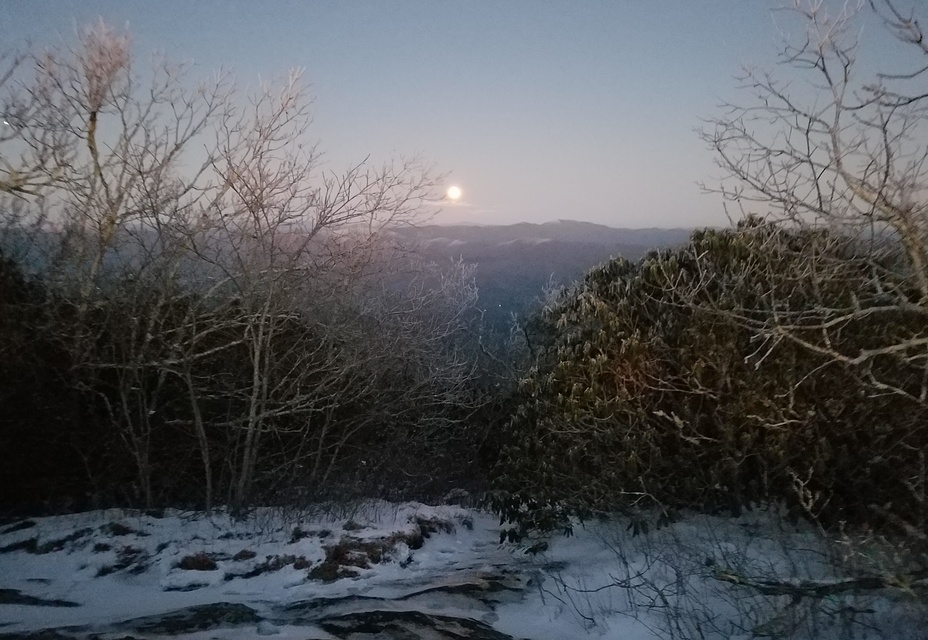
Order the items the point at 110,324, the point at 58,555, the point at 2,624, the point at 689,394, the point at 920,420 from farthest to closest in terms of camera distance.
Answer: the point at 110,324 < the point at 58,555 < the point at 689,394 < the point at 920,420 < the point at 2,624

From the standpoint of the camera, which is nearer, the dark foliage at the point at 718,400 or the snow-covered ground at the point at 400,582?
the snow-covered ground at the point at 400,582

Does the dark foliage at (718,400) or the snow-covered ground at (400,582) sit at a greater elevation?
the dark foliage at (718,400)

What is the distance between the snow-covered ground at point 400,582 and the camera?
5.93 meters

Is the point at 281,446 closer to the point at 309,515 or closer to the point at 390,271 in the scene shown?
the point at 309,515

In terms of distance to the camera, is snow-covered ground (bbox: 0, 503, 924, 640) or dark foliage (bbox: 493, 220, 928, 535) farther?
dark foliage (bbox: 493, 220, 928, 535)

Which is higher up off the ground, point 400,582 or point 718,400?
point 718,400

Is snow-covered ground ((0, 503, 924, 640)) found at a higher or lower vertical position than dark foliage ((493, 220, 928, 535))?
lower

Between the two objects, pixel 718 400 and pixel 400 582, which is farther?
pixel 400 582

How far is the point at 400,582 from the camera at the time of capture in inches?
320

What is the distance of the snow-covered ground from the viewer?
593 centimetres

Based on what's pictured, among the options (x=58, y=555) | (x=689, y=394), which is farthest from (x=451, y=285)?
(x=58, y=555)

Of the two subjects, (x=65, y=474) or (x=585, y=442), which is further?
(x=65, y=474)

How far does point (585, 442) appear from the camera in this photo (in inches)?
316

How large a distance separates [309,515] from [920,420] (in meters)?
7.58
